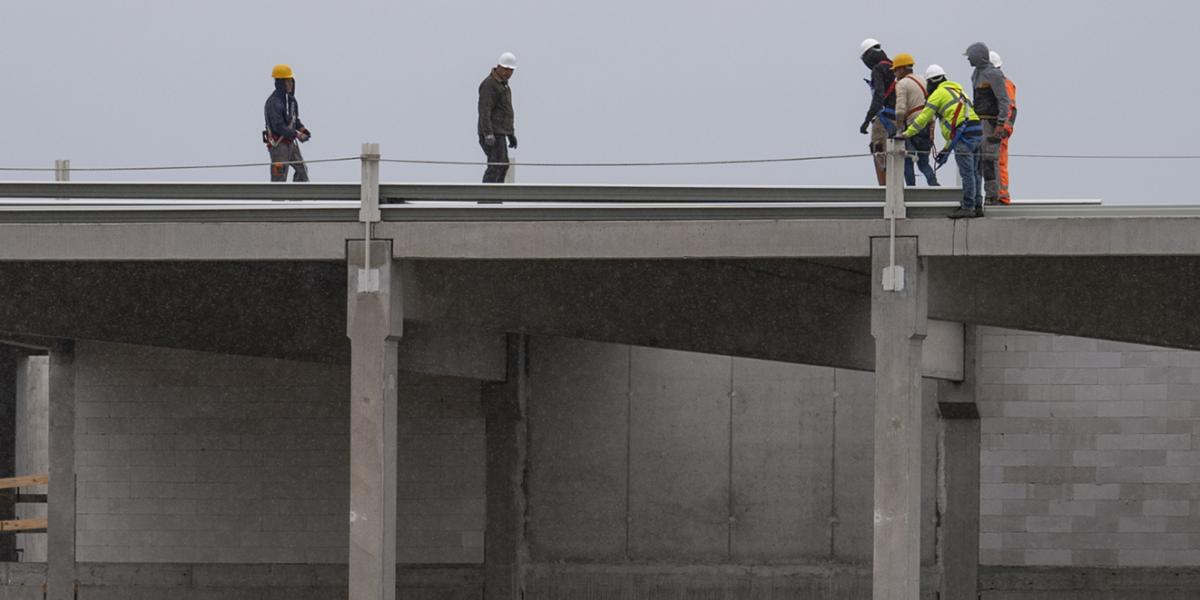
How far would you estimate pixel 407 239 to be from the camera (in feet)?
50.2

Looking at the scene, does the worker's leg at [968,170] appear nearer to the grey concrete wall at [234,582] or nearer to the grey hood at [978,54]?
the grey hood at [978,54]

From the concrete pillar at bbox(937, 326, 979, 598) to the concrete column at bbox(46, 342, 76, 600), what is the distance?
12.5m

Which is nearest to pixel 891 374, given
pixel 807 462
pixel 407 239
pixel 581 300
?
pixel 581 300

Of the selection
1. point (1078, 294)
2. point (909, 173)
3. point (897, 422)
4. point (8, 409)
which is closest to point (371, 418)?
point (897, 422)

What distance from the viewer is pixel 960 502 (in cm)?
2186

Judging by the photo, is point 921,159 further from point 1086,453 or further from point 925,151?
point 1086,453

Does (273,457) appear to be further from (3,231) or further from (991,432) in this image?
(991,432)

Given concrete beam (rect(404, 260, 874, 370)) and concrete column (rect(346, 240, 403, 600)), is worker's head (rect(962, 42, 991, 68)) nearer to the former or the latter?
concrete beam (rect(404, 260, 874, 370))

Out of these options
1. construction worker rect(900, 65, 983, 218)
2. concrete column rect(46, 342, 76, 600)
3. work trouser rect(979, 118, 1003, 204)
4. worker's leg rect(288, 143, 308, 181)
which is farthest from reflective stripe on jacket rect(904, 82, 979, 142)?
Result: concrete column rect(46, 342, 76, 600)

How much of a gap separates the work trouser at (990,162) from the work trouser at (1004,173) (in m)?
0.15

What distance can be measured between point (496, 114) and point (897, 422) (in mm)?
5741

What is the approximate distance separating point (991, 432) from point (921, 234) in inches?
313

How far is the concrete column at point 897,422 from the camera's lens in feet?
47.8

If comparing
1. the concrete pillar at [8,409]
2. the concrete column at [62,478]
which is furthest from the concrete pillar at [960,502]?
the concrete pillar at [8,409]
